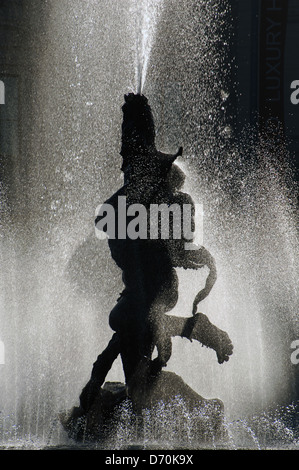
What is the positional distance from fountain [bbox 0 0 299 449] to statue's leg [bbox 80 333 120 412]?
1.94 ft

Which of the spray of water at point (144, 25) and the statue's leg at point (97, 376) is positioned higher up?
the spray of water at point (144, 25)

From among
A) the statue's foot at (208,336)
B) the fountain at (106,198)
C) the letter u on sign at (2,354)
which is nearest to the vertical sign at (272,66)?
the fountain at (106,198)

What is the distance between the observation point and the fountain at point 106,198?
5.84 m

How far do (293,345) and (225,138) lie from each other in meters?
3.75

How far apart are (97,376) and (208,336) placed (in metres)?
0.87

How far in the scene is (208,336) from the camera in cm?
414

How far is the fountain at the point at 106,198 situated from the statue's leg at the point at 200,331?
0.67 meters

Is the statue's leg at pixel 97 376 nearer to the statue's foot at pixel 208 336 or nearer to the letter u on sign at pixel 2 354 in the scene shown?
the statue's foot at pixel 208 336

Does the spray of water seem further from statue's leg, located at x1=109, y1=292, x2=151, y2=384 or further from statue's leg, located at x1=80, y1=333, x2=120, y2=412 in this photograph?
statue's leg, located at x1=80, y1=333, x2=120, y2=412

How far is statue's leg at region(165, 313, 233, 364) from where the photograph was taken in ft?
13.4

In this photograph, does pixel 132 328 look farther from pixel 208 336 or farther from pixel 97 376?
pixel 208 336
